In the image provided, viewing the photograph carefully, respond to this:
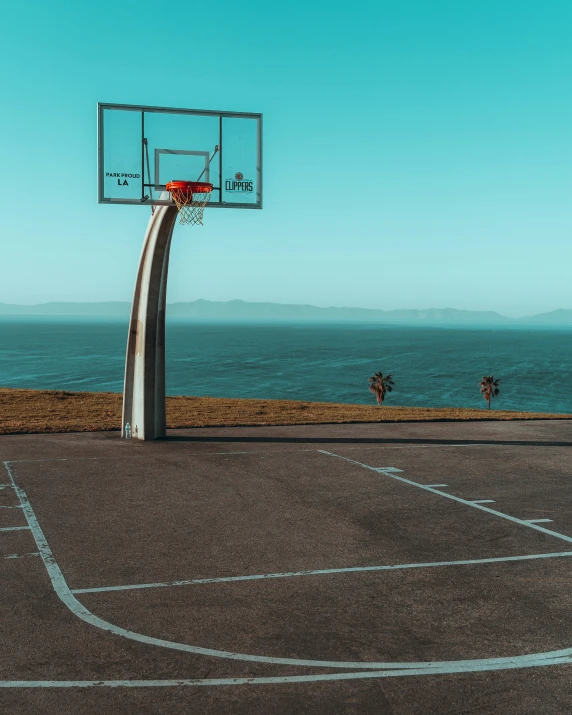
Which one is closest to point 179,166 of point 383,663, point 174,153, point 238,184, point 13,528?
point 174,153

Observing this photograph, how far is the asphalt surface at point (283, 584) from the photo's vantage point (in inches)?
249

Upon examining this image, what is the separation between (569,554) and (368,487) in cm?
423

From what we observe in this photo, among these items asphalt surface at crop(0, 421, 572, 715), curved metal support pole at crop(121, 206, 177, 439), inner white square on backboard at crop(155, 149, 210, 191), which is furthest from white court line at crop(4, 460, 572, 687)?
inner white square on backboard at crop(155, 149, 210, 191)

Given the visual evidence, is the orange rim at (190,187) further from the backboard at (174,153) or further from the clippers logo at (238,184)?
the clippers logo at (238,184)

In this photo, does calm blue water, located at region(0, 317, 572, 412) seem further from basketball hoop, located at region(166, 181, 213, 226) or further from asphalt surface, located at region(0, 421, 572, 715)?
asphalt surface, located at region(0, 421, 572, 715)

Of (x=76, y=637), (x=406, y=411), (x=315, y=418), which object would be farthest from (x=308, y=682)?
(x=406, y=411)

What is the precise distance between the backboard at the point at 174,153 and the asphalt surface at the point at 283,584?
5842 millimetres

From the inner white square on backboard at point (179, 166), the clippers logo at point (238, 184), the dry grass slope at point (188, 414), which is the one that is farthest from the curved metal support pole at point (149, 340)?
the dry grass slope at point (188, 414)

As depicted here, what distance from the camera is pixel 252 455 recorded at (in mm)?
16297

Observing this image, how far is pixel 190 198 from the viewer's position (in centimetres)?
1672

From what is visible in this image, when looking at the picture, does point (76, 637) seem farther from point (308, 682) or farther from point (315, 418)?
point (315, 418)

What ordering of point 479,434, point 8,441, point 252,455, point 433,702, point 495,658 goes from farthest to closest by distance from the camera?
1. point 479,434
2. point 8,441
3. point 252,455
4. point 495,658
5. point 433,702

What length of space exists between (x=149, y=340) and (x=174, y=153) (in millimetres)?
4204

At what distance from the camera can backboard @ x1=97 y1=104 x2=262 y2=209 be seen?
16891mm
